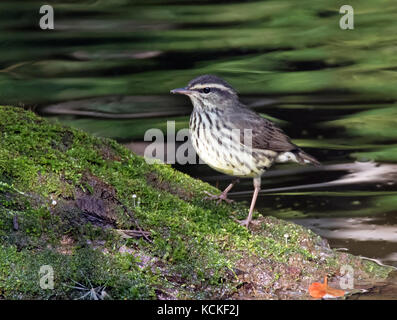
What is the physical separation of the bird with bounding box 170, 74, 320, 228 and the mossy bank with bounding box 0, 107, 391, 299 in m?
0.43

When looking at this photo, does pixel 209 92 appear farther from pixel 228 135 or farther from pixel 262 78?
pixel 262 78

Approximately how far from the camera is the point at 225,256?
5.95 meters

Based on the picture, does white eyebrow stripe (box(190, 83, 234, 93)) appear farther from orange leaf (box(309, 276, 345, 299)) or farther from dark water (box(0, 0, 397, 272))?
orange leaf (box(309, 276, 345, 299))

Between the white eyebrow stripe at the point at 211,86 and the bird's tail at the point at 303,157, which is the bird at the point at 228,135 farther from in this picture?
the bird's tail at the point at 303,157

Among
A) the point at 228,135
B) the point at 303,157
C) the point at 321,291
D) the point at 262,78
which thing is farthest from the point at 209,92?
the point at 262,78

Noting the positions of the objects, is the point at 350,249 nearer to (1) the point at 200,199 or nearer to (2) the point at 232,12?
(1) the point at 200,199

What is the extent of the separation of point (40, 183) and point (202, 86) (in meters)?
2.11

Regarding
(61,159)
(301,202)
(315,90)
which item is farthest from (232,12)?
(61,159)

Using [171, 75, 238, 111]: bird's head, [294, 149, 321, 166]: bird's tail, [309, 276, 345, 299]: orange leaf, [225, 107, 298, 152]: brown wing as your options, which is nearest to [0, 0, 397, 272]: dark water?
[294, 149, 321, 166]: bird's tail

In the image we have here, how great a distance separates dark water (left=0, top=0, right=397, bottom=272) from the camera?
9.37 m

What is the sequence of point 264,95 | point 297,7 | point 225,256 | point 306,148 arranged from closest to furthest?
point 225,256 < point 306,148 < point 264,95 < point 297,7

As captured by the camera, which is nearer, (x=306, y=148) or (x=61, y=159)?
(x=61, y=159)

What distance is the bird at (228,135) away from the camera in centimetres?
705

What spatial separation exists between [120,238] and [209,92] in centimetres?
222
